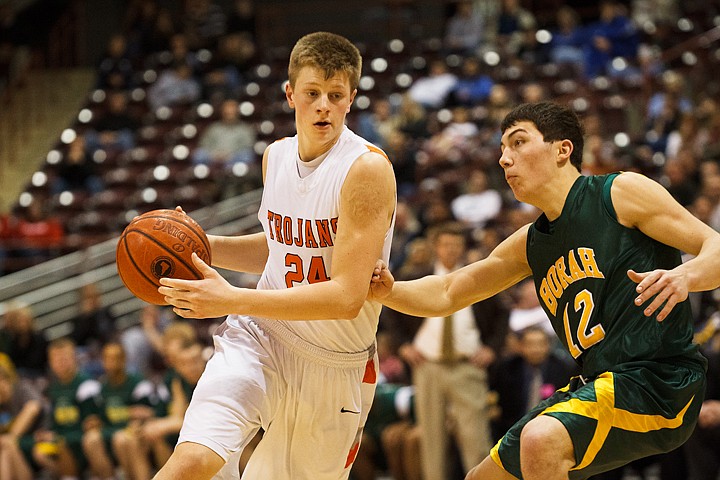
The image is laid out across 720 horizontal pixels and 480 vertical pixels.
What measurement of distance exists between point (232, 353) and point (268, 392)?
0.22 metres

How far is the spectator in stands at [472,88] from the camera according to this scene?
1388 cm

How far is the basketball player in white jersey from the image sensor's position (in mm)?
3895

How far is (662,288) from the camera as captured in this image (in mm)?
3688

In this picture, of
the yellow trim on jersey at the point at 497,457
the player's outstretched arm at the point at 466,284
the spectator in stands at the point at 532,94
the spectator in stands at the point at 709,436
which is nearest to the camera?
the yellow trim on jersey at the point at 497,457

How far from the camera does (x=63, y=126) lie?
18.2 m

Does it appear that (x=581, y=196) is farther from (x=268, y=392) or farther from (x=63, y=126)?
(x=63, y=126)

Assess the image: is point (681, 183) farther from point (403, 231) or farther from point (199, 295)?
point (199, 295)

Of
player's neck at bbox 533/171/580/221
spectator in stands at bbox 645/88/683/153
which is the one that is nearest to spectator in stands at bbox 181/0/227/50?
spectator in stands at bbox 645/88/683/153

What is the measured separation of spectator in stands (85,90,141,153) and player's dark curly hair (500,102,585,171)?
40.8 ft

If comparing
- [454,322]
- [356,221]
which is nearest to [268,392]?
[356,221]

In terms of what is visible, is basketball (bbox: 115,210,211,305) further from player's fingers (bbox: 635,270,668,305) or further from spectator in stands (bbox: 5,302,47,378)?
spectator in stands (bbox: 5,302,47,378)

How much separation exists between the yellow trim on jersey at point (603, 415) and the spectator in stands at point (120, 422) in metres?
5.95

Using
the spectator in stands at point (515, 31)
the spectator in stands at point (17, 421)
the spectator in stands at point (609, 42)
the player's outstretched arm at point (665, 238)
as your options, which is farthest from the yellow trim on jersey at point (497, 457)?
the spectator in stands at point (515, 31)

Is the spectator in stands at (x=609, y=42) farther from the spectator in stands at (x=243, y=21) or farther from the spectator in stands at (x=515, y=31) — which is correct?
the spectator in stands at (x=243, y=21)
